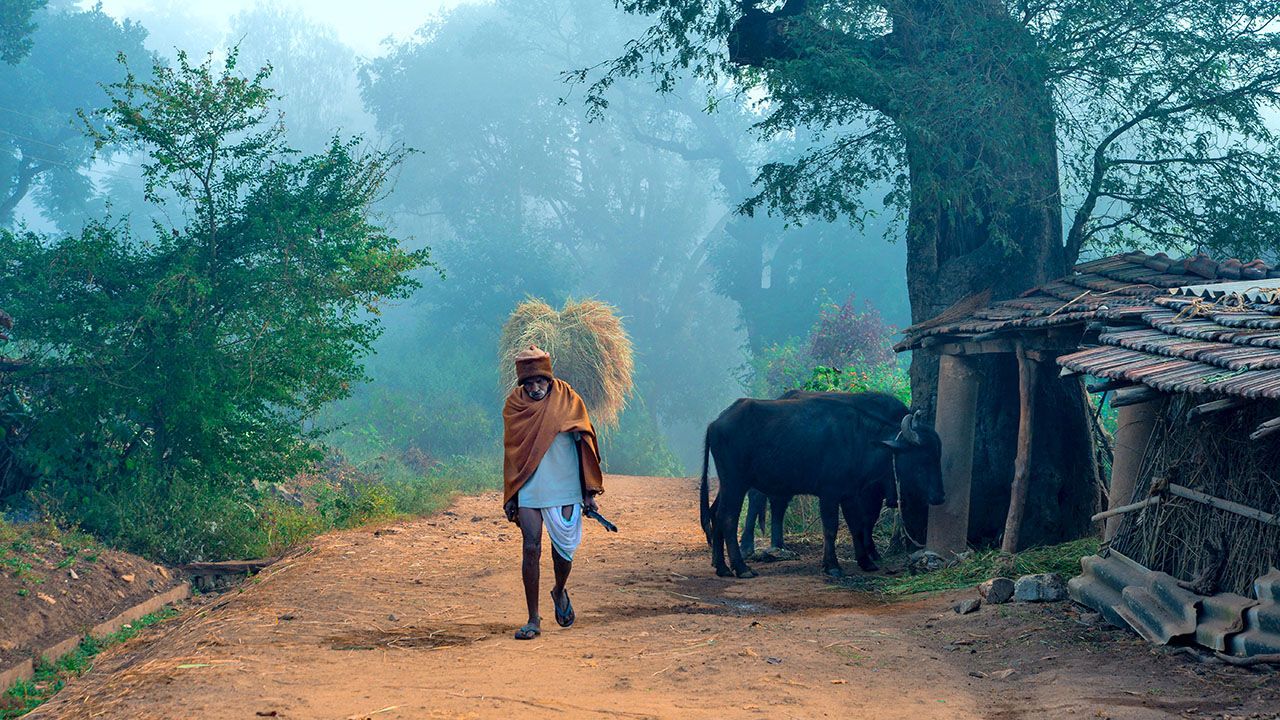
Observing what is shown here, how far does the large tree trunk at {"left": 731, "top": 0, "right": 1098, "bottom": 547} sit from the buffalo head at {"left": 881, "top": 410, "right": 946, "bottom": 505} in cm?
64

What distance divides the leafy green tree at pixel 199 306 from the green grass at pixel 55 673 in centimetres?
287

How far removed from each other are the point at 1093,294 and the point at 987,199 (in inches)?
82.3

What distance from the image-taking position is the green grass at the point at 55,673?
6660 millimetres

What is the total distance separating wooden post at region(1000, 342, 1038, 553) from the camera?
977 centimetres

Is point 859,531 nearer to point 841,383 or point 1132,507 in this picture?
point 1132,507

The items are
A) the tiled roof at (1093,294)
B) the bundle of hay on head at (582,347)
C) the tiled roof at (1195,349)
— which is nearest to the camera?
the tiled roof at (1195,349)

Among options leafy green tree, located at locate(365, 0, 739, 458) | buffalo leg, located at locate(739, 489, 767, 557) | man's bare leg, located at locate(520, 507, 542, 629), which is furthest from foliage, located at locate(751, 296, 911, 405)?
man's bare leg, located at locate(520, 507, 542, 629)

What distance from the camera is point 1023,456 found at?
981 cm

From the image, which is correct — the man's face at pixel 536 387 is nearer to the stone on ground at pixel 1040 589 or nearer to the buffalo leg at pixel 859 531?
the stone on ground at pixel 1040 589

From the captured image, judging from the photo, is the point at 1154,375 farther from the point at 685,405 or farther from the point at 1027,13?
the point at 685,405

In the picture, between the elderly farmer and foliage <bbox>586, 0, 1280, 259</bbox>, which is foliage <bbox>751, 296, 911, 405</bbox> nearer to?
foliage <bbox>586, 0, 1280, 259</bbox>

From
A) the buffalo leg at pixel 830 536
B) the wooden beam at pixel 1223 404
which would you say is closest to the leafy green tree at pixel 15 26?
the buffalo leg at pixel 830 536

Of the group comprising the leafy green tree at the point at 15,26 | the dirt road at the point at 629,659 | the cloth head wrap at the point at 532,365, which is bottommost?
the dirt road at the point at 629,659

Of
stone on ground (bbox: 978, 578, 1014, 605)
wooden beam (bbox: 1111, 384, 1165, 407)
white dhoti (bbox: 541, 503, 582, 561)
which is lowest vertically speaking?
stone on ground (bbox: 978, 578, 1014, 605)
